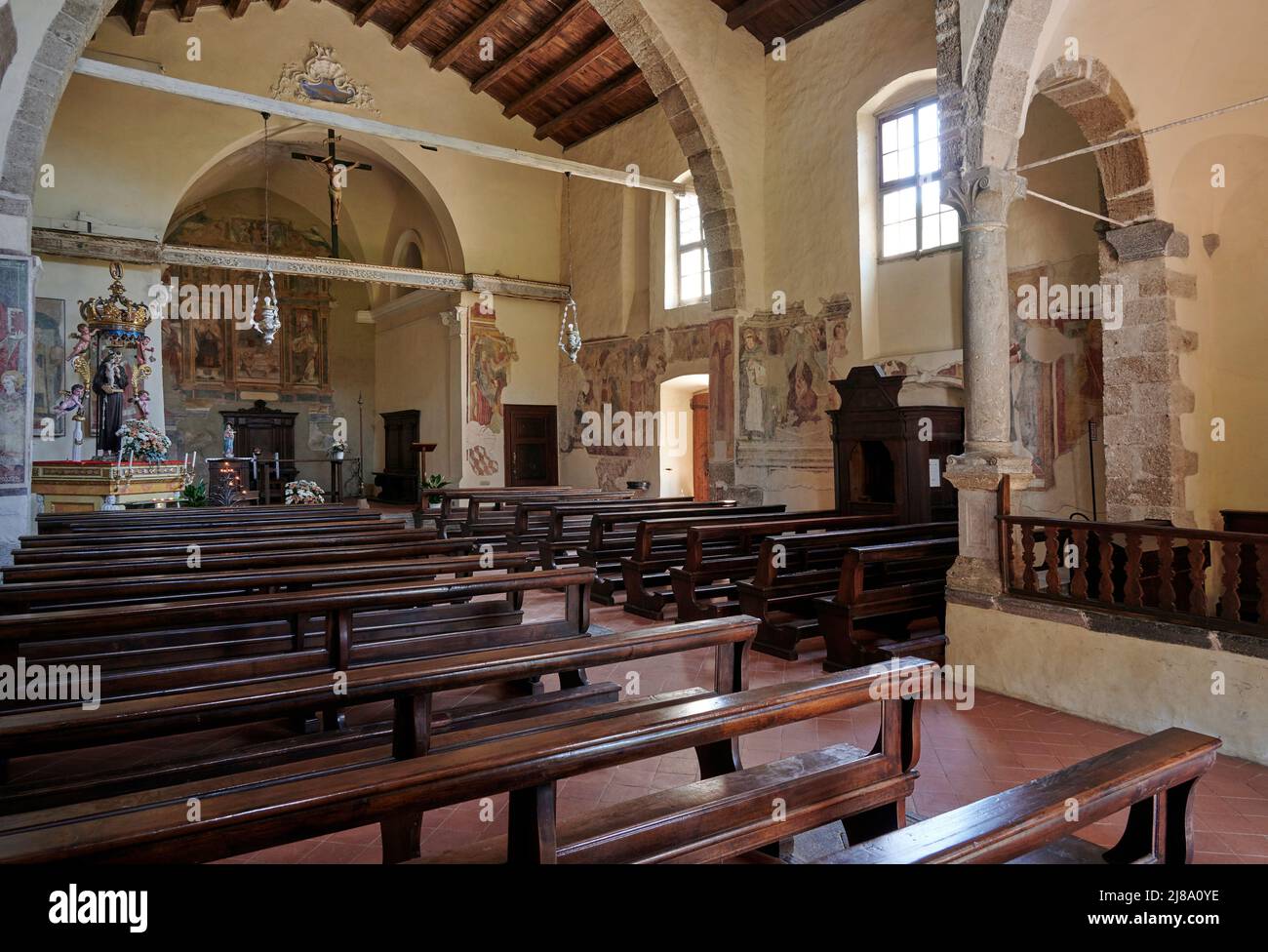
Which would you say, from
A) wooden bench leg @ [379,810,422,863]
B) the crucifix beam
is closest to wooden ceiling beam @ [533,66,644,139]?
the crucifix beam

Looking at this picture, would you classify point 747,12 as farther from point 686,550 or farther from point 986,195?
point 686,550

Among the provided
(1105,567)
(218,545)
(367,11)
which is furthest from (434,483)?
(1105,567)

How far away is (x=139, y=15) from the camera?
1202 centimetres

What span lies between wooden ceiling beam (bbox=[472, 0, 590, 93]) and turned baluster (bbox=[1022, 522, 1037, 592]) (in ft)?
35.9

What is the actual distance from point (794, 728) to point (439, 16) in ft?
46.3

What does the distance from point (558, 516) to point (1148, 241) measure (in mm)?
6246

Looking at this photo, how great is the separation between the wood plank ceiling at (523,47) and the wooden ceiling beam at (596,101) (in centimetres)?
2

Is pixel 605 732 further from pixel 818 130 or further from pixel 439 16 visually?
pixel 439 16

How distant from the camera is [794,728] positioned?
4.23 m

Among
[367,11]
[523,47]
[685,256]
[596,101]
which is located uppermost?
[367,11]

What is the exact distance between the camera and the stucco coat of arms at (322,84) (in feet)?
45.7

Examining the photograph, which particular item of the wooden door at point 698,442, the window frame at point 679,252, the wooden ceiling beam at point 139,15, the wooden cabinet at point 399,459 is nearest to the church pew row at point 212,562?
the window frame at point 679,252

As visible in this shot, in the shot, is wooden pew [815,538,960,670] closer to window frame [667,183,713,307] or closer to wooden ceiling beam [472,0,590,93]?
window frame [667,183,713,307]
